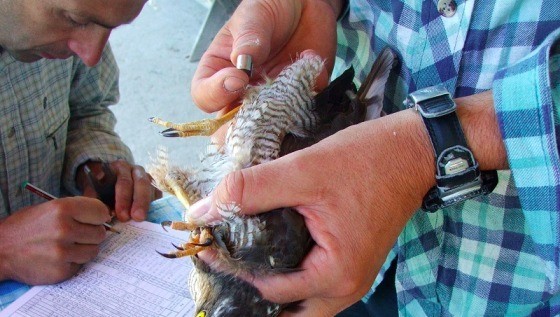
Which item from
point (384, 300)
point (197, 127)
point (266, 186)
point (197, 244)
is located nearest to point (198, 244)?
point (197, 244)

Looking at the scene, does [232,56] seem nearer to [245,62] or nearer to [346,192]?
[245,62]

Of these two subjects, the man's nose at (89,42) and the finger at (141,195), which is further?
the finger at (141,195)

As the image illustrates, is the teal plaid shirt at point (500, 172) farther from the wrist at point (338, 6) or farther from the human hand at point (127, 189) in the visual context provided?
the human hand at point (127, 189)

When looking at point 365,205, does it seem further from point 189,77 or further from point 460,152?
point 189,77

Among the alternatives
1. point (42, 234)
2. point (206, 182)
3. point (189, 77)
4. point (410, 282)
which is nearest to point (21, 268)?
point (42, 234)

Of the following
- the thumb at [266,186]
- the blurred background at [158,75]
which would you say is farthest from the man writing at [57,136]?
the blurred background at [158,75]

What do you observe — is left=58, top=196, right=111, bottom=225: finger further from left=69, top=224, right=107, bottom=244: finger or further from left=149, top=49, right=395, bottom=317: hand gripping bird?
left=149, top=49, right=395, bottom=317: hand gripping bird
